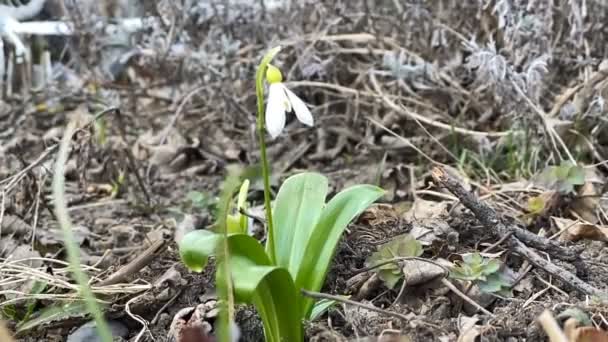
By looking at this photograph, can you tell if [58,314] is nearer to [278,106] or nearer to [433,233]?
[278,106]

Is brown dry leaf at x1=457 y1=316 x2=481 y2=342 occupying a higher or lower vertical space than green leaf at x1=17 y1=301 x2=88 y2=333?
higher

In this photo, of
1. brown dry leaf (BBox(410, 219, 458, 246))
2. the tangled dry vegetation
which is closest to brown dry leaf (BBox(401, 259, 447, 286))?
the tangled dry vegetation

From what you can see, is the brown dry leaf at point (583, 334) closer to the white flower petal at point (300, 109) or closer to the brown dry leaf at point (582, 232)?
the white flower petal at point (300, 109)

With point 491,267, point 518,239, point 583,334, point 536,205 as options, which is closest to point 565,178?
point 536,205

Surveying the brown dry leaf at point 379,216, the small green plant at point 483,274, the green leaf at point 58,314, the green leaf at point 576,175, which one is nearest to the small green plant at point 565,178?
the green leaf at point 576,175

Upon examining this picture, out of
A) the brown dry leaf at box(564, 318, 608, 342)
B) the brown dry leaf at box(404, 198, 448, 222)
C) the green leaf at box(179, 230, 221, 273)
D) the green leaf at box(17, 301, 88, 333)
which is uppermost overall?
the green leaf at box(179, 230, 221, 273)

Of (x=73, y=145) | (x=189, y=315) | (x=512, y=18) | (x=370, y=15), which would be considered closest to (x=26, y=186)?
(x=73, y=145)

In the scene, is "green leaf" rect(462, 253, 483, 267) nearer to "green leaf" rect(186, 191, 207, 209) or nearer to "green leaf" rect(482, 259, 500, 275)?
"green leaf" rect(482, 259, 500, 275)
